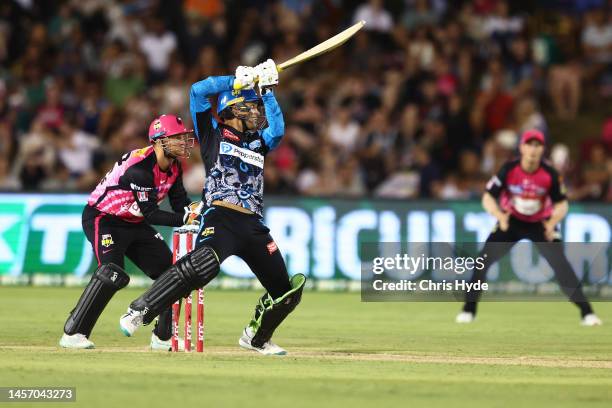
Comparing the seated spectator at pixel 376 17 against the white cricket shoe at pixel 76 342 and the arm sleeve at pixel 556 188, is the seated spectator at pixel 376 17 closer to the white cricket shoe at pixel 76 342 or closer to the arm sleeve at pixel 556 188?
the arm sleeve at pixel 556 188

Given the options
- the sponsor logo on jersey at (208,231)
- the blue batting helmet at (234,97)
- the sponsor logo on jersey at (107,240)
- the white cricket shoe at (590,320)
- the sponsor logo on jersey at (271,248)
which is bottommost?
the white cricket shoe at (590,320)

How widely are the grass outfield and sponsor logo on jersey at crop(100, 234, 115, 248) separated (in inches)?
37.3

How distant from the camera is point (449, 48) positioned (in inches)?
933

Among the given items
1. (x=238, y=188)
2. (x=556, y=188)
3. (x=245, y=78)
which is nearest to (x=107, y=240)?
(x=238, y=188)

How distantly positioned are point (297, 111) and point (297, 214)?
3.64m

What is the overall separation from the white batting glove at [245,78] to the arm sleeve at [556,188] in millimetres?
5851

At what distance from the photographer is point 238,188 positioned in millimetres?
11250

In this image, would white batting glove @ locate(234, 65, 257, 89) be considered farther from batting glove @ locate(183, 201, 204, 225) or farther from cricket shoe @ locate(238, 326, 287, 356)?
cricket shoe @ locate(238, 326, 287, 356)

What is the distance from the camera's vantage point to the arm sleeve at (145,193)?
460 inches

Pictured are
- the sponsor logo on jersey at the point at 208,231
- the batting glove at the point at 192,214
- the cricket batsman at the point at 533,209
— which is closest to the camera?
the sponsor logo on jersey at the point at 208,231

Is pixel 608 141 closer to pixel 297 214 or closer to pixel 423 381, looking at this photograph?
pixel 297 214

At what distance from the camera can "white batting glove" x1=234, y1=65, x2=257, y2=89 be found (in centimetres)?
1106

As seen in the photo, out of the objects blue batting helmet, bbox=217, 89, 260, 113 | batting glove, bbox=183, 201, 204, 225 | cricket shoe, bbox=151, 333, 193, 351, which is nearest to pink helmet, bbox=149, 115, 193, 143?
blue batting helmet, bbox=217, 89, 260, 113

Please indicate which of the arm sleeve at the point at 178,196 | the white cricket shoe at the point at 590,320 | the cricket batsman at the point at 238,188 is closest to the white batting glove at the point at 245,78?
the cricket batsman at the point at 238,188
